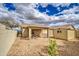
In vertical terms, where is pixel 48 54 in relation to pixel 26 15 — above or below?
below

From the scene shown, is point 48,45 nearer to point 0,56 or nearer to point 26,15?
point 26,15

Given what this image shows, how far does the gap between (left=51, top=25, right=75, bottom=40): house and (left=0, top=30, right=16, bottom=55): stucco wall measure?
1.89 ft

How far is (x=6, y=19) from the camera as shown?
7.02 feet

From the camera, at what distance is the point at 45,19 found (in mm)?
2146

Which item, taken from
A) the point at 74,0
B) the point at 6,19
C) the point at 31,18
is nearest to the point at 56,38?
the point at 31,18

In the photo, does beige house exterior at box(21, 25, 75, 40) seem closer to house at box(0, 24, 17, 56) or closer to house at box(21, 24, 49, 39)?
house at box(21, 24, 49, 39)

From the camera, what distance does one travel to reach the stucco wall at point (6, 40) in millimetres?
2109

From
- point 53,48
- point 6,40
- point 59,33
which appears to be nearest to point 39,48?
point 53,48

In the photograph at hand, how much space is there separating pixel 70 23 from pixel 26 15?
626 millimetres

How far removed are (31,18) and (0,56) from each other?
0.68m

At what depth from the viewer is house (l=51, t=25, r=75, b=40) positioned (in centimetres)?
212

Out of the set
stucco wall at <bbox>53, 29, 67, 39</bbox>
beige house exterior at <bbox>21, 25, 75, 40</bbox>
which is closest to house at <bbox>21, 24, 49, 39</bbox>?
beige house exterior at <bbox>21, 25, 75, 40</bbox>

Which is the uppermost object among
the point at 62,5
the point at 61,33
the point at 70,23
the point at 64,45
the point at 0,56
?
the point at 62,5

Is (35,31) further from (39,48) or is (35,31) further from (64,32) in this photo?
(64,32)
